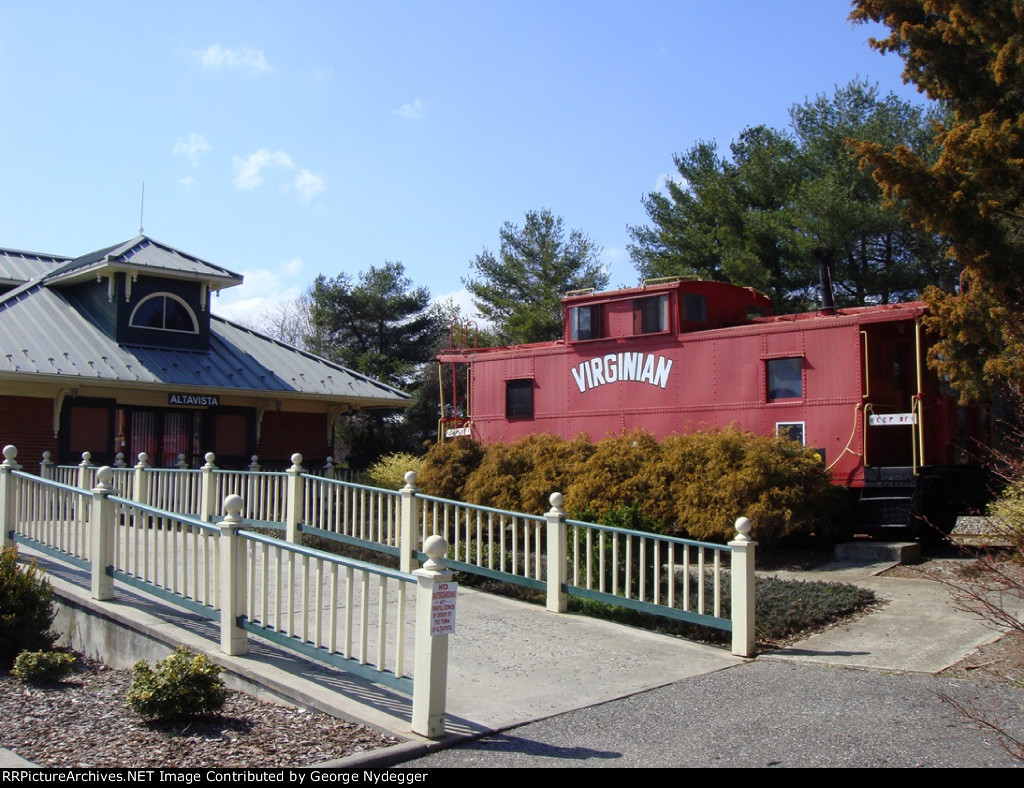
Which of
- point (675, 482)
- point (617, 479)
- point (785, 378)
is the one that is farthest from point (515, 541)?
point (785, 378)

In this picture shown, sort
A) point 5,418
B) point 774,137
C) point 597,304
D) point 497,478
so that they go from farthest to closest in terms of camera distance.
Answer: point 774,137 → point 5,418 → point 597,304 → point 497,478

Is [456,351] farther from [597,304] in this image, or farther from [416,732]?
[416,732]

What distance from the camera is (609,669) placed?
7.89 metres

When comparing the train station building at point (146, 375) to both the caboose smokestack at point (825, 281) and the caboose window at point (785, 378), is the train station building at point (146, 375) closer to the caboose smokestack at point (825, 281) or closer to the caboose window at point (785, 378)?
the caboose window at point (785, 378)

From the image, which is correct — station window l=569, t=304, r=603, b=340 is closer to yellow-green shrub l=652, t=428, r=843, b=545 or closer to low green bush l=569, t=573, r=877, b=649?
yellow-green shrub l=652, t=428, r=843, b=545

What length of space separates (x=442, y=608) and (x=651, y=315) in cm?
1135

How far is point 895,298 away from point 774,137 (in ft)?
24.9

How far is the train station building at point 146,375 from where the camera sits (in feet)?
61.9

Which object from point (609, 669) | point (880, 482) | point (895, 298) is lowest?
A: point (609, 669)

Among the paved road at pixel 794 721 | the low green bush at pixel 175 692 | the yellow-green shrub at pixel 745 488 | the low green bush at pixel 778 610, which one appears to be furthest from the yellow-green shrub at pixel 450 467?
the low green bush at pixel 175 692

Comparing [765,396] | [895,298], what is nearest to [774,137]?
[895,298]

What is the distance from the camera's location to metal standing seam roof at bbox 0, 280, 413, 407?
18625mm

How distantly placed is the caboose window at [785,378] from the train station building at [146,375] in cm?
1119

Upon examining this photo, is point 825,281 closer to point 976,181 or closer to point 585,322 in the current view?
point 585,322
